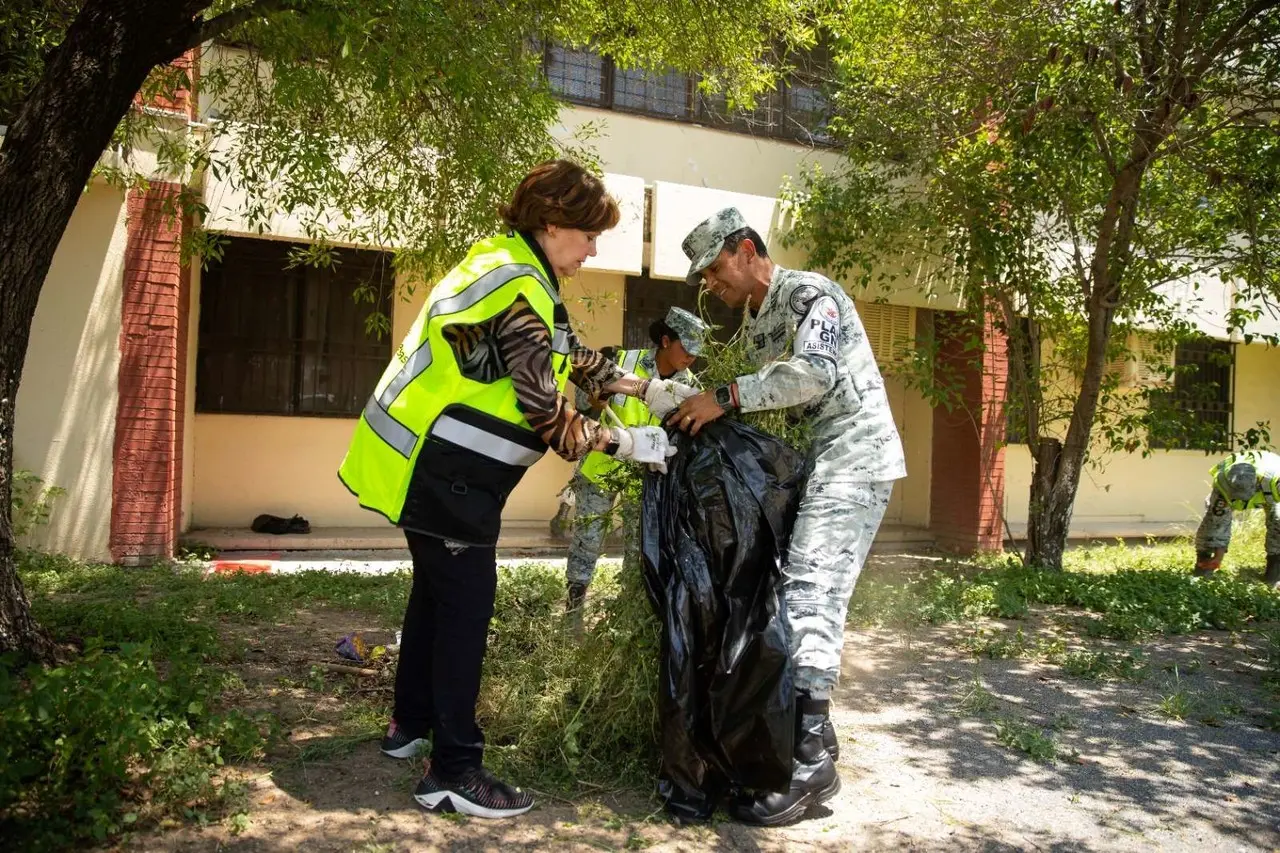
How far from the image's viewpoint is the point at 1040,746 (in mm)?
3730

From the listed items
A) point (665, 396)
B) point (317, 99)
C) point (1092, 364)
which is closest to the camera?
point (665, 396)

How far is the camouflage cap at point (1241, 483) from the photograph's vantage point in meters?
8.30

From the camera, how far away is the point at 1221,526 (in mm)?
8703

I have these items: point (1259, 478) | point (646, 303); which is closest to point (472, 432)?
point (646, 303)

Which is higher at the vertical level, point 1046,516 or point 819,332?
point 819,332

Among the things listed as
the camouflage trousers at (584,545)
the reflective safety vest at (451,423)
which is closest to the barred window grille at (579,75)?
the camouflage trousers at (584,545)

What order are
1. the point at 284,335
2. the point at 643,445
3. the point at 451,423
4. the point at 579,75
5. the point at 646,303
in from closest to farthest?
the point at 451,423 < the point at 643,445 < the point at 284,335 < the point at 579,75 < the point at 646,303

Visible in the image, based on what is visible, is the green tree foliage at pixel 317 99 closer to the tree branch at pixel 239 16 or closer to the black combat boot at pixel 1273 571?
the tree branch at pixel 239 16

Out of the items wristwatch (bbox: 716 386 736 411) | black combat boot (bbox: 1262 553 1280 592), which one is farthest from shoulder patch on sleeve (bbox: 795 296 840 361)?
black combat boot (bbox: 1262 553 1280 592)

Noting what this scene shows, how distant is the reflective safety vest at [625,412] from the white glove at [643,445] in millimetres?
823

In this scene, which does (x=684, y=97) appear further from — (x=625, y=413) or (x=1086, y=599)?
(x=1086, y=599)

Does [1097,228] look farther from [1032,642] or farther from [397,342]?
[397,342]

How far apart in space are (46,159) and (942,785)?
13.2ft

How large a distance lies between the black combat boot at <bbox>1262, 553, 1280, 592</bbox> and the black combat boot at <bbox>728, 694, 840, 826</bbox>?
7179 millimetres
